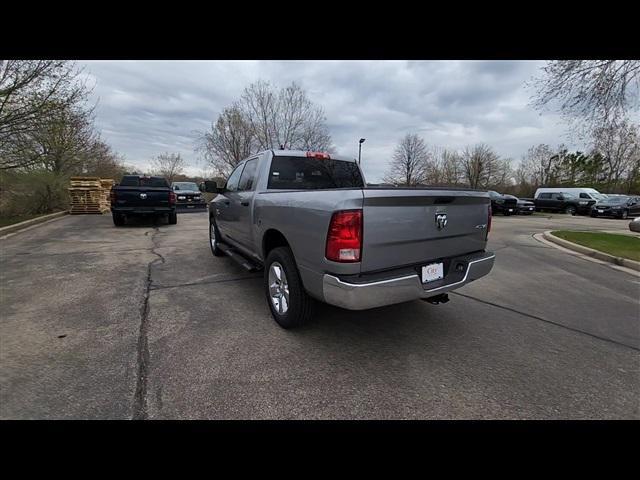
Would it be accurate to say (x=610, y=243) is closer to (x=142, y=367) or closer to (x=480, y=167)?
(x=142, y=367)

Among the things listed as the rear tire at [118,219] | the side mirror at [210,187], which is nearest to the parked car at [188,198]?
the rear tire at [118,219]

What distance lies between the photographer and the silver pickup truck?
235 centimetres

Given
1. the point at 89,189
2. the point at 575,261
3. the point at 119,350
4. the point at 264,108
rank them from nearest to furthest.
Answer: the point at 119,350, the point at 575,261, the point at 89,189, the point at 264,108

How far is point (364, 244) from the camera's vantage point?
2.36 meters

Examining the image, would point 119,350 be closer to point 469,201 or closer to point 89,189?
point 469,201

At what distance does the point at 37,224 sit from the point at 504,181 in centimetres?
6220

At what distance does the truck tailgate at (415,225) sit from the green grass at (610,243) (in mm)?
6531

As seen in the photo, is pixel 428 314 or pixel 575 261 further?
pixel 575 261

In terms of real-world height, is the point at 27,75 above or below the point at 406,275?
above

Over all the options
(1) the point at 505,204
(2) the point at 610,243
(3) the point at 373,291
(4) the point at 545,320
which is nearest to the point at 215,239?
(3) the point at 373,291

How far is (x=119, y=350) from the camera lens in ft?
9.01
